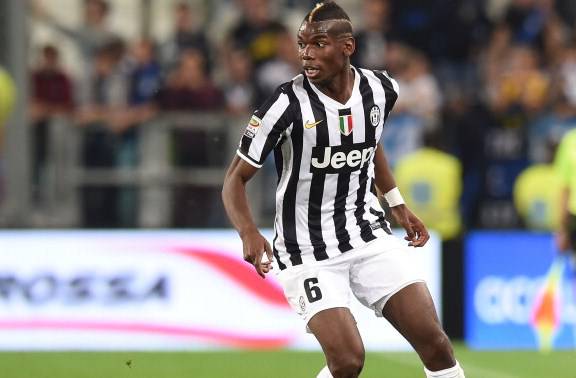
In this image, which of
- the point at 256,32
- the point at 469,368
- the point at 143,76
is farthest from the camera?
the point at 256,32

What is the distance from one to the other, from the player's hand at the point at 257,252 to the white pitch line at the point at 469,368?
4052mm

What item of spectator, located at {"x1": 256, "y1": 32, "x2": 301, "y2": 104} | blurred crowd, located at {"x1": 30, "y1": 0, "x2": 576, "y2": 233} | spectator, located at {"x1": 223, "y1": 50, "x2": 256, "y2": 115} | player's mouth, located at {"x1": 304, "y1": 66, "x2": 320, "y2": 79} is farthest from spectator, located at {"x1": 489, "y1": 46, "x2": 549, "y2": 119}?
player's mouth, located at {"x1": 304, "y1": 66, "x2": 320, "y2": 79}

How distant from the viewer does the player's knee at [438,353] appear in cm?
631

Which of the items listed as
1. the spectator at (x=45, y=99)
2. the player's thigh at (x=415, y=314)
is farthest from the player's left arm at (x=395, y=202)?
the spectator at (x=45, y=99)

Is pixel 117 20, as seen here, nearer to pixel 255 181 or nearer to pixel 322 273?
pixel 255 181

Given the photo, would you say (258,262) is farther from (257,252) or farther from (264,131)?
(264,131)

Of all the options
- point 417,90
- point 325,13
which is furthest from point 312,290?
point 417,90

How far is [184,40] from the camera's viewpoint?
45.3 ft

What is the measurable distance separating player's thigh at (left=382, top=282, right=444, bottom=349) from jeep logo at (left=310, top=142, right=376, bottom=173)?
635mm

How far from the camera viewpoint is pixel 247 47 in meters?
14.0

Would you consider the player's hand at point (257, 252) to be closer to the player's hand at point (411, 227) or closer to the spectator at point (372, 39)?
the player's hand at point (411, 227)

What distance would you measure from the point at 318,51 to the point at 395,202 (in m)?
1.01

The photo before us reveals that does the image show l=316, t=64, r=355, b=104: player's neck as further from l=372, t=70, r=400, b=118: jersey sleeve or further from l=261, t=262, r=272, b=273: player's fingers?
l=261, t=262, r=272, b=273: player's fingers

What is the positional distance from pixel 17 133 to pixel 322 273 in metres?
6.48
